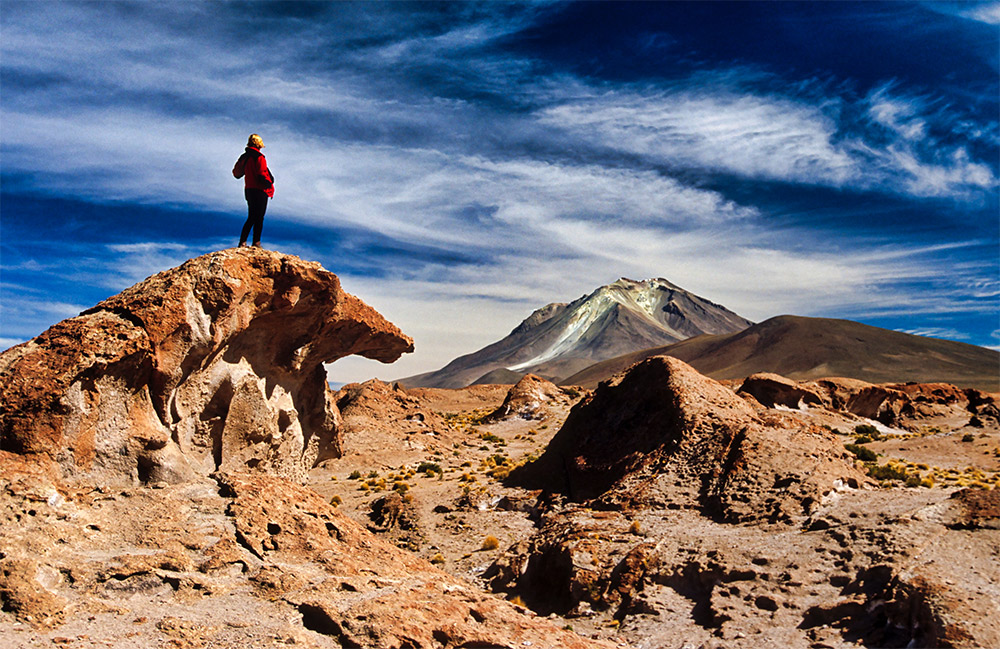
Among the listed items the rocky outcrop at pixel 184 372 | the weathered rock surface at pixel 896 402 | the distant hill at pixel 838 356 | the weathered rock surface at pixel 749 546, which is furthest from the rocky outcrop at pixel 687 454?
the distant hill at pixel 838 356

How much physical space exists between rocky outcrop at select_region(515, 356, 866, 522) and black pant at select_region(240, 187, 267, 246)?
7.21 m

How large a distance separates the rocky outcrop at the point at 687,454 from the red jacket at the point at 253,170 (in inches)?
298

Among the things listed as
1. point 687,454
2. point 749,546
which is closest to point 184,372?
point 749,546

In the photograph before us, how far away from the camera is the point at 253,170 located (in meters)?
10.5

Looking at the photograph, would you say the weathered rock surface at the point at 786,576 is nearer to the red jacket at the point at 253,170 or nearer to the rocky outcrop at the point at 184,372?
the rocky outcrop at the point at 184,372

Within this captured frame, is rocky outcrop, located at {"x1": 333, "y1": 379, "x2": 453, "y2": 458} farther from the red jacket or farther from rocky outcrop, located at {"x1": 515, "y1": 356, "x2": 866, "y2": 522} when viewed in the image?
the red jacket

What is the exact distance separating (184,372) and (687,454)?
27.1ft

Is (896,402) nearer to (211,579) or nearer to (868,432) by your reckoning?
(868,432)

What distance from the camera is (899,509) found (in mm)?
9203

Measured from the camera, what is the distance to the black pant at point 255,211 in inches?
415

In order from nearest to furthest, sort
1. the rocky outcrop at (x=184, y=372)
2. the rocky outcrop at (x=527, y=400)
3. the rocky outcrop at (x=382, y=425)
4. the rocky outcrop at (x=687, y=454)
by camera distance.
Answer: the rocky outcrop at (x=184, y=372) → the rocky outcrop at (x=687, y=454) → the rocky outcrop at (x=382, y=425) → the rocky outcrop at (x=527, y=400)

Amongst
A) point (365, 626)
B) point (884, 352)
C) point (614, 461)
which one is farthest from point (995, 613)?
point (884, 352)

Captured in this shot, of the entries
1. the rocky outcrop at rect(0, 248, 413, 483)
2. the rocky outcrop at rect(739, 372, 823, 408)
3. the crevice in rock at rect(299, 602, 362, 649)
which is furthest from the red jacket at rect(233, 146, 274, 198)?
the rocky outcrop at rect(739, 372, 823, 408)

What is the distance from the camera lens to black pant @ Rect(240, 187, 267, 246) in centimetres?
1055
